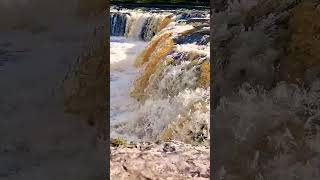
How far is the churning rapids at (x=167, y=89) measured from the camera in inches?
232

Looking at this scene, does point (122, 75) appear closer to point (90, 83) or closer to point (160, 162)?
point (160, 162)

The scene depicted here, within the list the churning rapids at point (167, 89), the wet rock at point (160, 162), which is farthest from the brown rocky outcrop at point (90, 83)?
the churning rapids at point (167, 89)

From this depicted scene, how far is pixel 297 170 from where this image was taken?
179 centimetres

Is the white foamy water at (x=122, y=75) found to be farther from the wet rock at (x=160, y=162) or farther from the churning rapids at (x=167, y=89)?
the wet rock at (x=160, y=162)

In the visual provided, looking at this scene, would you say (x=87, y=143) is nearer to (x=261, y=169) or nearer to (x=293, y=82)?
(x=261, y=169)

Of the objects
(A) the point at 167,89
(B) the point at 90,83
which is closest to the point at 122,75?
(A) the point at 167,89

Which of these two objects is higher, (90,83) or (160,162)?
(90,83)

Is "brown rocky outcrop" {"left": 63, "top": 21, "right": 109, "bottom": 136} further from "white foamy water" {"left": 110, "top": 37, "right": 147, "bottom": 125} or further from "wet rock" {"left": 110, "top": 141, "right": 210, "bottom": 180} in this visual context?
"white foamy water" {"left": 110, "top": 37, "right": 147, "bottom": 125}

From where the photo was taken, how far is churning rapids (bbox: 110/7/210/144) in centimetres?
590

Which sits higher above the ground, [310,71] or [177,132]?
[310,71]

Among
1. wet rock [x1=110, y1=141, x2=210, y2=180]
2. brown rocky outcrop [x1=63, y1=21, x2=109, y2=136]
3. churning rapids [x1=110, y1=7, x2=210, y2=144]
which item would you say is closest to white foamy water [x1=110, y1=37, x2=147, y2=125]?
churning rapids [x1=110, y1=7, x2=210, y2=144]

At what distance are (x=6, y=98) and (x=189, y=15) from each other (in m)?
8.91

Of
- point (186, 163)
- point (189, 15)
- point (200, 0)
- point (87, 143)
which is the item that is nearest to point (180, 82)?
point (186, 163)

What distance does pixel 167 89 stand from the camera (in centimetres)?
691
